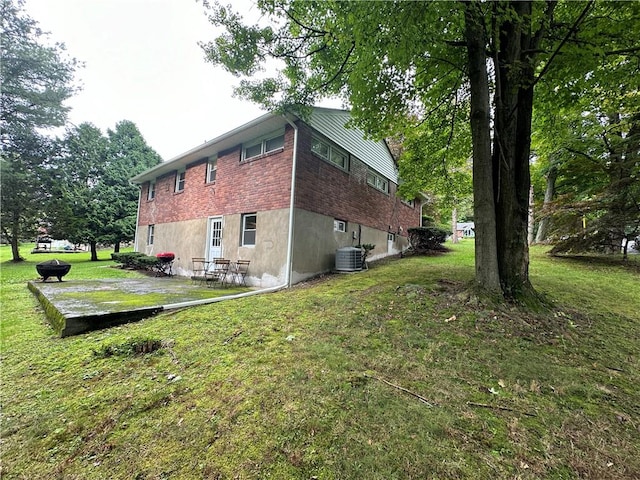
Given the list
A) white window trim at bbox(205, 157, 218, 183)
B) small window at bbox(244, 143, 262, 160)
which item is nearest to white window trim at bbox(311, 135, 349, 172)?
small window at bbox(244, 143, 262, 160)

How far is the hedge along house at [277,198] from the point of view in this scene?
860 cm

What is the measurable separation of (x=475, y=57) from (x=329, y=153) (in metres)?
5.91

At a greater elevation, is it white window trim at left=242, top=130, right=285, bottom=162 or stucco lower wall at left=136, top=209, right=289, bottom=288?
white window trim at left=242, top=130, right=285, bottom=162

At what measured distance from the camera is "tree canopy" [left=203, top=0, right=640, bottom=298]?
4.17m

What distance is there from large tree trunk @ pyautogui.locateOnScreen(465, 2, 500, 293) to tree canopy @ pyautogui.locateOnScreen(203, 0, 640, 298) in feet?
0.06

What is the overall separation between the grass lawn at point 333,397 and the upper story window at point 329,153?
6.70 metres

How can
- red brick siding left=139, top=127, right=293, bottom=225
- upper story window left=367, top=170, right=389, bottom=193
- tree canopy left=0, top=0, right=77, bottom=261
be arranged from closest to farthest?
1. red brick siding left=139, top=127, right=293, bottom=225
2. upper story window left=367, top=170, right=389, bottom=193
3. tree canopy left=0, top=0, right=77, bottom=261

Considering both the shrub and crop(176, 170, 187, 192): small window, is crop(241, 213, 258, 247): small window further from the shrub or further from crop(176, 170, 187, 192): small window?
the shrub

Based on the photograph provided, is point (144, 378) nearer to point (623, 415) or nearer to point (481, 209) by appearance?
point (623, 415)

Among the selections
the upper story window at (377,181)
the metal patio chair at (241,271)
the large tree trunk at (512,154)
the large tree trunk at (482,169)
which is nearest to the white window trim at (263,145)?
the metal patio chair at (241,271)

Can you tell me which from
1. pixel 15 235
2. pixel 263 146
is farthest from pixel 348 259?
pixel 15 235

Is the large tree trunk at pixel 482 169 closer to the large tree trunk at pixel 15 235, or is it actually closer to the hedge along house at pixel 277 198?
the hedge along house at pixel 277 198

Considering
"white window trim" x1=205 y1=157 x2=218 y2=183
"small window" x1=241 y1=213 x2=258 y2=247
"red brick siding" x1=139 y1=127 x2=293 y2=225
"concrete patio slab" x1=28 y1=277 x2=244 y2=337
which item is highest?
"white window trim" x1=205 y1=157 x2=218 y2=183

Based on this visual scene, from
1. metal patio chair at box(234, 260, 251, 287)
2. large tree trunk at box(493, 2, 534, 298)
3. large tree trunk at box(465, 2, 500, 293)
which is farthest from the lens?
metal patio chair at box(234, 260, 251, 287)
